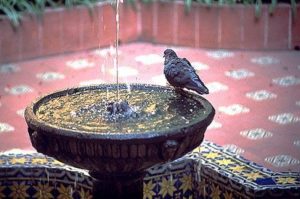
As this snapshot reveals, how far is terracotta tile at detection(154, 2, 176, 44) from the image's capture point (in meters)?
8.80

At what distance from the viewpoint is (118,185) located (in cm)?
397

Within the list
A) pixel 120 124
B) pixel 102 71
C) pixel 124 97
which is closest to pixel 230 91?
pixel 102 71

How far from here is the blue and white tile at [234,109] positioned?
666 cm

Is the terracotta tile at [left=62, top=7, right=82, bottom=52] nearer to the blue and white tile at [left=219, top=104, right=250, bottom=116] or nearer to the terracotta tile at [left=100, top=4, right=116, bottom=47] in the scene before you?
the terracotta tile at [left=100, top=4, right=116, bottom=47]

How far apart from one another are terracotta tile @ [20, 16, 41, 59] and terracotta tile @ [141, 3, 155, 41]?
1.26 metres

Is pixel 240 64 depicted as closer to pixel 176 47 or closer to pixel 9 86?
pixel 176 47

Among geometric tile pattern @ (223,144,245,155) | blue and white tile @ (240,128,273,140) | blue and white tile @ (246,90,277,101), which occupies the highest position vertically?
geometric tile pattern @ (223,144,245,155)

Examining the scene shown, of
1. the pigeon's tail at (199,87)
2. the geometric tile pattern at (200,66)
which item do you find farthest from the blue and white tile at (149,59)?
the pigeon's tail at (199,87)

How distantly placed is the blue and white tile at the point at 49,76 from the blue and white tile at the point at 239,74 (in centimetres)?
164

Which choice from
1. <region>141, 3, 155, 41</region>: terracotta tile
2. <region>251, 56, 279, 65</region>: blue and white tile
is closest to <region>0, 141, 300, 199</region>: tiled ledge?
<region>251, 56, 279, 65</region>: blue and white tile

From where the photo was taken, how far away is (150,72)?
789 cm

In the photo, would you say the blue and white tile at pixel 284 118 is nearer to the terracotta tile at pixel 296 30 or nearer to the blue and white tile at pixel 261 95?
the blue and white tile at pixel 261 95

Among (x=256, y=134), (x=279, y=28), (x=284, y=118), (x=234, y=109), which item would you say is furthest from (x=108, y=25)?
(x=256, y=134)

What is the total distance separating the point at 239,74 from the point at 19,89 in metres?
2.14
